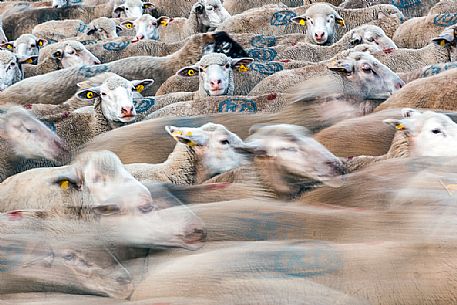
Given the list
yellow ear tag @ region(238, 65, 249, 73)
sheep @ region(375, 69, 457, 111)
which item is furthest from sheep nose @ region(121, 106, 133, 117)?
sheep @ region(375, 69, 457, 111)

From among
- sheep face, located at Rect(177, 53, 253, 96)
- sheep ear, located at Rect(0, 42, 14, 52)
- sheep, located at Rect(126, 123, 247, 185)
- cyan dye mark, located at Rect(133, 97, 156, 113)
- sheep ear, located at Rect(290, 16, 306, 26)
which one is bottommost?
sheep ear, located at Rect(0, 42, 14, 52)

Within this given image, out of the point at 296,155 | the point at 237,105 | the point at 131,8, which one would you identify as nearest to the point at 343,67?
the point at 237,105

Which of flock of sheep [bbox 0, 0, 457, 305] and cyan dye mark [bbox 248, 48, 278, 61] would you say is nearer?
flock of sheep [bbox 0, 0, 457, 305]

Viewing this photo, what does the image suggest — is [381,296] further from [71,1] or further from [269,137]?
[71,1]

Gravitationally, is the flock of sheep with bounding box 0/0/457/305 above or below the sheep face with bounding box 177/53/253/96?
above

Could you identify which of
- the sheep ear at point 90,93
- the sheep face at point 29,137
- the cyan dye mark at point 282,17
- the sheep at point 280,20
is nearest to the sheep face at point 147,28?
the sheep at point 280,20

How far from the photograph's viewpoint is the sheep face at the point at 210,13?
35.2ft

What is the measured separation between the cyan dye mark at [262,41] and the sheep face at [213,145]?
13.2ft

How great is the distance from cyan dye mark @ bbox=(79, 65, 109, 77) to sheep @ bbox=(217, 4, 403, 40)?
1.92 m

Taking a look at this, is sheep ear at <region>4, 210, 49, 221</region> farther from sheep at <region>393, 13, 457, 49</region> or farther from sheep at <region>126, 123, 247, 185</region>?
sheep at <region>393, 13, 457, 49</region>

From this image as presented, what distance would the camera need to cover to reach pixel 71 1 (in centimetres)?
1482

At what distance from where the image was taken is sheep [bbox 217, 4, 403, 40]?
9883 millimetres

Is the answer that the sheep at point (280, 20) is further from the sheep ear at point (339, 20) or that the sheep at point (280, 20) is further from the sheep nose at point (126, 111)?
the sheep nose at point (126, 111)

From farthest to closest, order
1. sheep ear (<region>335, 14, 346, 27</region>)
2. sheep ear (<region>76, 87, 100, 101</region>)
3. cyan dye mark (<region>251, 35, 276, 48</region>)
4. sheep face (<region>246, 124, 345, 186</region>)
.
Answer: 1. sheep ear (<region>335, 14, 346, 27</region>)
2. cyan dye mark (<region>251, 35, 276, 48</region>)
3. sheep ear (<region>76, 87, 100, 101</region>)
4. sheep face (<region>246, 124, 345, 186</region>)
